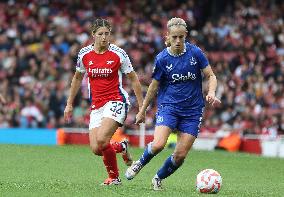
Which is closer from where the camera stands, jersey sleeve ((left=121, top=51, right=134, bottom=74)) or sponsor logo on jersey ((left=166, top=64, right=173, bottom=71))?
sponsor logo on jersey ((left=166, top=64, right=173, bottom=71))

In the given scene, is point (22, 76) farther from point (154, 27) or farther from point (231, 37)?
point (231, 37)

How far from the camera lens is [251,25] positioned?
2850 cm

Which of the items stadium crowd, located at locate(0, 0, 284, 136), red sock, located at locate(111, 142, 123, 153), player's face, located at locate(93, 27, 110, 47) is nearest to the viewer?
player's face, located at locate(93, 27, 110, 47)

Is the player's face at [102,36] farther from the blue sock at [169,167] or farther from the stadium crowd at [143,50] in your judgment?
the stadium crowd at [143,50]

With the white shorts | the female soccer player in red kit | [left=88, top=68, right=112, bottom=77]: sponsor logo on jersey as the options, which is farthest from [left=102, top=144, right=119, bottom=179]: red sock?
[left=88, top=68, right=112, bottom=77]: sponsor logo on jersey

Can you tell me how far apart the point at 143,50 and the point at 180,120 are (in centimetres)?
1660

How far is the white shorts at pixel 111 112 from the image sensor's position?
12.1 meters

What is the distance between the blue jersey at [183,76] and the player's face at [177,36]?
0.21 metres

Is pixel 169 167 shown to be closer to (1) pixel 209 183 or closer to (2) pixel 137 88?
(1) pixel 209 183

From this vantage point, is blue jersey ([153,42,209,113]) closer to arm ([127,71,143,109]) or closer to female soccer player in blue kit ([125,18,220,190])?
female soccer player in blue kit ([125,18,220,190])

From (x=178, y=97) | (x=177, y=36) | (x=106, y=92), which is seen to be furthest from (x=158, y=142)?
(x=177, y=36)

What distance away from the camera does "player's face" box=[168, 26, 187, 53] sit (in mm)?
11203

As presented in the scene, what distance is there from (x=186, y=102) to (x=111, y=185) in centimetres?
154

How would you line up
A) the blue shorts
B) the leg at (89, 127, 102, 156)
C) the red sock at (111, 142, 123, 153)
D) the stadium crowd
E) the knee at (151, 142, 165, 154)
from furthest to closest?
the stadium crowd → the red sock at (111, 142, 123, 153) → the leg at (89, 127, 102, 156) → the blue shorts → the knee at (151, 142, 165, 154)
